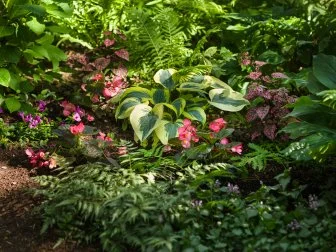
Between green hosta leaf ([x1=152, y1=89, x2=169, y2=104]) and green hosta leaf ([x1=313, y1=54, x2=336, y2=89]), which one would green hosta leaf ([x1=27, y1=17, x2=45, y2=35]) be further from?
green hosta leaf ([x1=313, y1=54, x2=336, y2=89])

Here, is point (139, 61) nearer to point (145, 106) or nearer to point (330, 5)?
point (145, 106)

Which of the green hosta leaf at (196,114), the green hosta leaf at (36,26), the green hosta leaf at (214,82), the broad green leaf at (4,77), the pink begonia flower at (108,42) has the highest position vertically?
the green hosta leaf at (36,26)

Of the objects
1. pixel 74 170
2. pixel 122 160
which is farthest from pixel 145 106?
pixel 74 170

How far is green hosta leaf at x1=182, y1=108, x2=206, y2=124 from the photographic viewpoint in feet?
15.6

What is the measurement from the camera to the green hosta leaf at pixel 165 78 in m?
5.09

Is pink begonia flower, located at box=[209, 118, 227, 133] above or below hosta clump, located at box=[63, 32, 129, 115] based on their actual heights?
below

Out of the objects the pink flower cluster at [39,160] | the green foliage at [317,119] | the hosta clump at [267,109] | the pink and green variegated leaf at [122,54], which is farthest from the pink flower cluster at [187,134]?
the pink and green variegated leaf at [122,54]

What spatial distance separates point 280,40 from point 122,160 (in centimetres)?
206

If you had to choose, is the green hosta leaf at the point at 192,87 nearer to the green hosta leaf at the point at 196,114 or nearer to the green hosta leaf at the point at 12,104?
the green hosta leaf at the point at 196,114

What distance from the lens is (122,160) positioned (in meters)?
4.41

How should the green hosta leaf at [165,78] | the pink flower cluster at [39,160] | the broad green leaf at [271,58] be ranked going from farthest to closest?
the broad green leaf at [271,58], the green hosta leaf at [165,78], the pink flower cluster at [39,160]

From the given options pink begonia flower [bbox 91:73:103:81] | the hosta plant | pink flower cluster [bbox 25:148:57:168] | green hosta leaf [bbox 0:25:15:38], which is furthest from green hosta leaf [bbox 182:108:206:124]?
green hosta leaf [bbox 0:25:15:38]

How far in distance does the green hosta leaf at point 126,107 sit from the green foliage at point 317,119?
1425 mm

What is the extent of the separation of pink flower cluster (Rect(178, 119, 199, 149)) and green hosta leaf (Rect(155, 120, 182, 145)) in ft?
0.44
